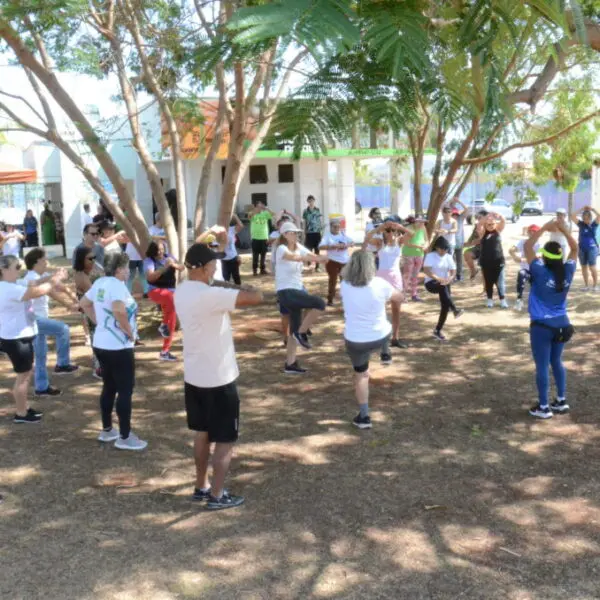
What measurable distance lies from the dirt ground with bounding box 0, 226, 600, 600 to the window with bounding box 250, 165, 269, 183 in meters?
18.0

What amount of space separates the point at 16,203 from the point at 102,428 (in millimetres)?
41841

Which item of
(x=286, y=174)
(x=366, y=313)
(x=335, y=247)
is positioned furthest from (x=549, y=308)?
(x=286, y=174)

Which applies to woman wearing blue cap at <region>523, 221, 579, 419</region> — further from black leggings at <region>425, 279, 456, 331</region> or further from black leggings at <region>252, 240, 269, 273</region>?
black leggings at <region>252, 240, 269, 273</region>

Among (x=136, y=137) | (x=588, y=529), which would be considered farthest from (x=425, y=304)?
(x=588, y=529)

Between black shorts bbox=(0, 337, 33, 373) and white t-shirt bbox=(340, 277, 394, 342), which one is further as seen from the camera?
black shorts bbox=(0, 337, 33, 373)

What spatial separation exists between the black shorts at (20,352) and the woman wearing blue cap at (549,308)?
16.0ft

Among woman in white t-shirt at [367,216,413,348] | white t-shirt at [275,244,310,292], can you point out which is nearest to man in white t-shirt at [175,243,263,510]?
white t-shirt at [275,244,310,292]

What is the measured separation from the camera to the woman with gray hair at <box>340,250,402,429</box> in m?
6.79

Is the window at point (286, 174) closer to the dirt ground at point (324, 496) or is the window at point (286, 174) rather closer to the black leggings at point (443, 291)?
the black leggings at point (443, 291)

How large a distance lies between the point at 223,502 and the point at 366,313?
235 cm

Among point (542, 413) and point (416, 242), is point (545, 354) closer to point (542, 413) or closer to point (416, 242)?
point (542, 413)

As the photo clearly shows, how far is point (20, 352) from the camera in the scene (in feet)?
22.8

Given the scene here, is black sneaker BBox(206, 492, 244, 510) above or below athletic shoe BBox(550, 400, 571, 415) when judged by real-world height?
below

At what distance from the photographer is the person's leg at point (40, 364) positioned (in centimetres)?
804
